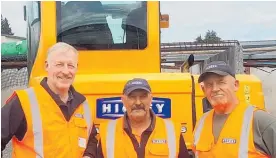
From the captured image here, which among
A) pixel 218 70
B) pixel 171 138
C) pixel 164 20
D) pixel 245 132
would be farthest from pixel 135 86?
pixel 164 20

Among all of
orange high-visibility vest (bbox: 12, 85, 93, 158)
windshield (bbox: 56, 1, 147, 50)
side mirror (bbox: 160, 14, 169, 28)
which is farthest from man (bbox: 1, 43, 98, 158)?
side mirror (bbox: 160, 14, 169, 28)

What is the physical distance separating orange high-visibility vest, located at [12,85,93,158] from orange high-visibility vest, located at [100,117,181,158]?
204 millimetres

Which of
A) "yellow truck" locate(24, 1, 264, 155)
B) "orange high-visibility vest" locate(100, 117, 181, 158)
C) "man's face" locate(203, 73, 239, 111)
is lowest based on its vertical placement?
"orange high-visibility vest" locate(100, 117, 181, 158)

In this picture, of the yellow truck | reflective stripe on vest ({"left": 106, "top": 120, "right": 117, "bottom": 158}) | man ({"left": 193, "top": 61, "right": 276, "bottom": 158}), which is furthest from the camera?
the yellow truck

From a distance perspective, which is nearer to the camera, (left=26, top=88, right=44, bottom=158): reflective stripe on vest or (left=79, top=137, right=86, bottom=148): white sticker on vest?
(left=26, top=88, right=44, bottom=158): reflective stripe on vest

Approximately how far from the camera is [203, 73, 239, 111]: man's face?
2822 mm

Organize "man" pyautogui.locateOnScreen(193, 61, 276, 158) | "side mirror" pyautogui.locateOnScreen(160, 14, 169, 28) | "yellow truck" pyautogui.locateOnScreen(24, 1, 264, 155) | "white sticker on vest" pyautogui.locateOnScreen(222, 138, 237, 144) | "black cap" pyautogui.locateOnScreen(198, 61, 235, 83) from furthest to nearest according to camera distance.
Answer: "side mirror" pyautogui.locateOnScreen(160, 14, 169, 28), "yellow truck" pyautogui.locateOnScreen(24, 1, 264, 155), "black cap" pyautogui.locateOnScreen(198, 61, 235, 83), "white sticker on vest" pyautogui.locateOnScreen(222, 138, 237, 144), "man" pyautogui.locateOnScreen(193, 61, 276, 158)

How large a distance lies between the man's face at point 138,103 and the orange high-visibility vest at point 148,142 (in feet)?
0.47

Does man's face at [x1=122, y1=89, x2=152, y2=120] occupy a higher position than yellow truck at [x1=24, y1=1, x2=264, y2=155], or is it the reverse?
yellow truck at [x1=24, y1=1, x2=264, y2=155]

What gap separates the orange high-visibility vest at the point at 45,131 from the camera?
283 cm

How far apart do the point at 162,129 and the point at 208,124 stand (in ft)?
1.08

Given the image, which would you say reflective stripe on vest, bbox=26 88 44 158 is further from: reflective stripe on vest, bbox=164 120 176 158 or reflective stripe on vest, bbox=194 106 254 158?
reflective stripe on vest, bbox=194 106 254 158

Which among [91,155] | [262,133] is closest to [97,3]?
[91,155]

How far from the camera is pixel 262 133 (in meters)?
2.64
